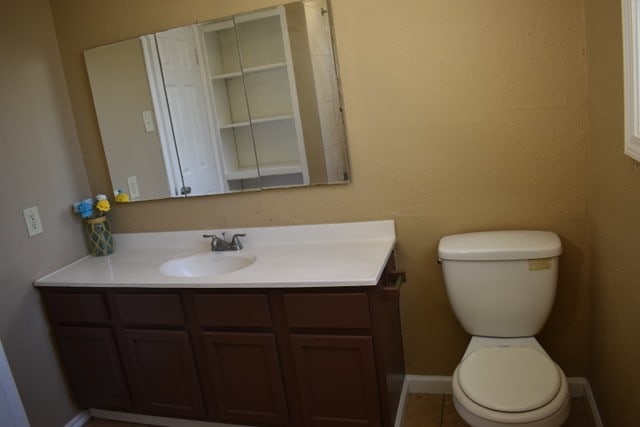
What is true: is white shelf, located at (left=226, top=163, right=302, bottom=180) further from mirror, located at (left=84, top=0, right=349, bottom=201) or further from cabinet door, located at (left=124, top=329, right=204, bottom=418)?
cabinet door, located at (left=124, top=329, right=204, bottom=418)

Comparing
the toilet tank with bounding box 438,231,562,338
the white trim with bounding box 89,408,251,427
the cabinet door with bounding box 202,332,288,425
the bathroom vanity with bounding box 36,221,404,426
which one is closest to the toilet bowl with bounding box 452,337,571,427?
the toilet tank with bounding box 438,231,562,338

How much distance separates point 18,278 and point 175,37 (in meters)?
1.33

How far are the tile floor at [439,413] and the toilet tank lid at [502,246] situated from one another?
751 mm

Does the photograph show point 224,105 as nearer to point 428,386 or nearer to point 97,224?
point 97,224

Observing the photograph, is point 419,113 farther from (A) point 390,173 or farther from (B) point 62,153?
(B) point 62,153

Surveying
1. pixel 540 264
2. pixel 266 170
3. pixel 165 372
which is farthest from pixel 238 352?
pixel 540 264

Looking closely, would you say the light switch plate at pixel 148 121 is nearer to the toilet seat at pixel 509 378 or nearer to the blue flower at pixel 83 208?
the blue flower at pixel 83 208

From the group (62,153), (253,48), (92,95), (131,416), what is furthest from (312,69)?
(131,416)

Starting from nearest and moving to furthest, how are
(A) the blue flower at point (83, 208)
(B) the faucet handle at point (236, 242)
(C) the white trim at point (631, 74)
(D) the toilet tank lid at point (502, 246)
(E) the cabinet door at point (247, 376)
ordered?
(C) the white trim at point (631, 74), (D) the toilet tank lid at point (502, 246), (E) the cabinet door at point (247, 376), (B) the faucet handle at point (236, 242), (A) the blue flower at point (83, 208)

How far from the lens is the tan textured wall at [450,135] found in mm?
1877

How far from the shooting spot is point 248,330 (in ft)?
6.45

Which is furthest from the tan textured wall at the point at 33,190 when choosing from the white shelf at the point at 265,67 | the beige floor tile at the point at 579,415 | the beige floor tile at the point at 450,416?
the beige floor tile at the point at 579,415

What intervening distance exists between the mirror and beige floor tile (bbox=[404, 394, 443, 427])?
43.1 inches

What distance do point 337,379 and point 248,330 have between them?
Result: 41 centimetres
